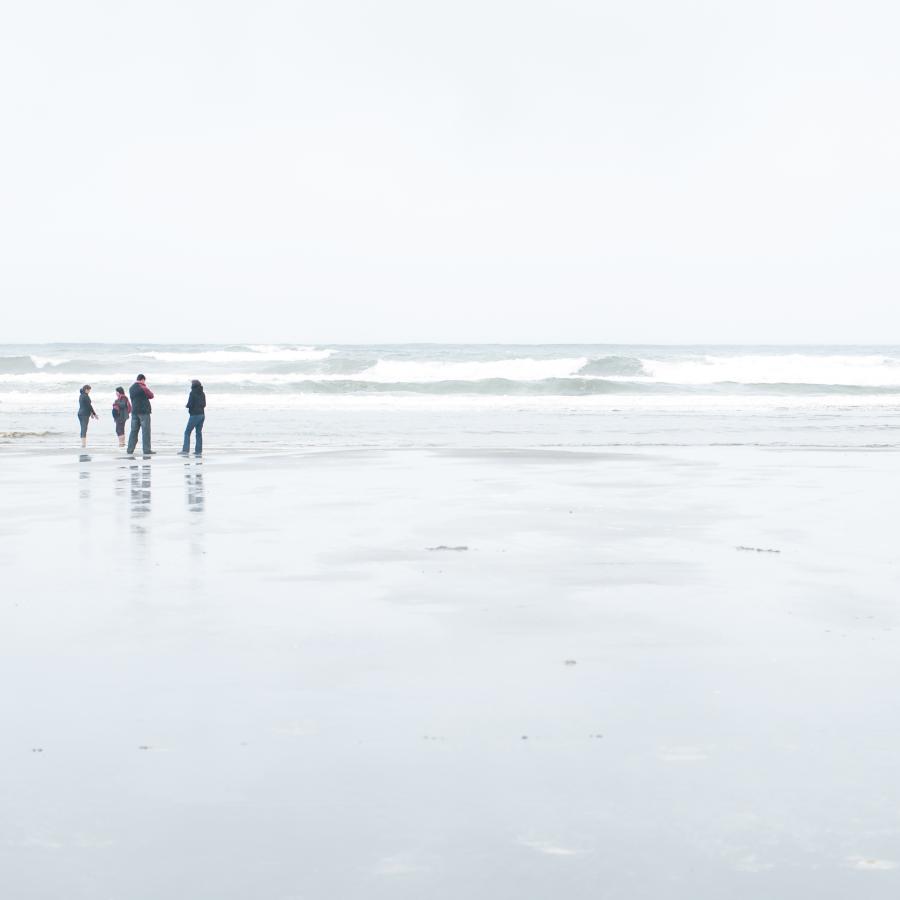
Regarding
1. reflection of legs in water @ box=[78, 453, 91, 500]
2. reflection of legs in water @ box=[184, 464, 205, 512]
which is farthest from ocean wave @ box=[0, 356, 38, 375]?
reflection of legs in water @ box=[184, 464, 205, 512]

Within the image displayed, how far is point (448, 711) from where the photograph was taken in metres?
6.40

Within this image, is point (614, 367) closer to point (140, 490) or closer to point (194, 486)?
point (194, 486)

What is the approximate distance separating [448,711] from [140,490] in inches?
494

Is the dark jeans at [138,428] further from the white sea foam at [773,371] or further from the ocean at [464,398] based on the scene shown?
the white sea foam at [773,371]

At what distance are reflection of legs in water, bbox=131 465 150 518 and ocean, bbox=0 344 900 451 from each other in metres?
6.22

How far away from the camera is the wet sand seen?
445 centimetres

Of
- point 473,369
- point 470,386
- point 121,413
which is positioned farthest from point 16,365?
point 121,413

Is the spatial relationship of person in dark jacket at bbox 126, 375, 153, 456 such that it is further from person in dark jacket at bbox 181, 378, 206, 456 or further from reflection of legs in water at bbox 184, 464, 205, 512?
reflection of legs in water at bbox 184, 464, 205, 512

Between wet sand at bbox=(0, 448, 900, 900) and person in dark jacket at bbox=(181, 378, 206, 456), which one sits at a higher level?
person in dark jacket at bbox=(181, 378, 206, 456)

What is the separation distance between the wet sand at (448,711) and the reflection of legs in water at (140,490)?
4.96 ft

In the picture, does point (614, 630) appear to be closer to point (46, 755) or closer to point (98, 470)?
point (46, 755)

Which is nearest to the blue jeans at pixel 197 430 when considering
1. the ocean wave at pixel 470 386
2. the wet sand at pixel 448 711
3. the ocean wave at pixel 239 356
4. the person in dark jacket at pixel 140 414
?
the person in dark jacket at pixel 140 414

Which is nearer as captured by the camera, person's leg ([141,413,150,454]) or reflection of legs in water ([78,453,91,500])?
reflection of legs in water ([78,453,91,500])

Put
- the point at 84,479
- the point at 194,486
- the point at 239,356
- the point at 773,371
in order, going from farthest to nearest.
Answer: the point at 239,356, the point at 773,371, the point at 84,479, the point at 194,486
